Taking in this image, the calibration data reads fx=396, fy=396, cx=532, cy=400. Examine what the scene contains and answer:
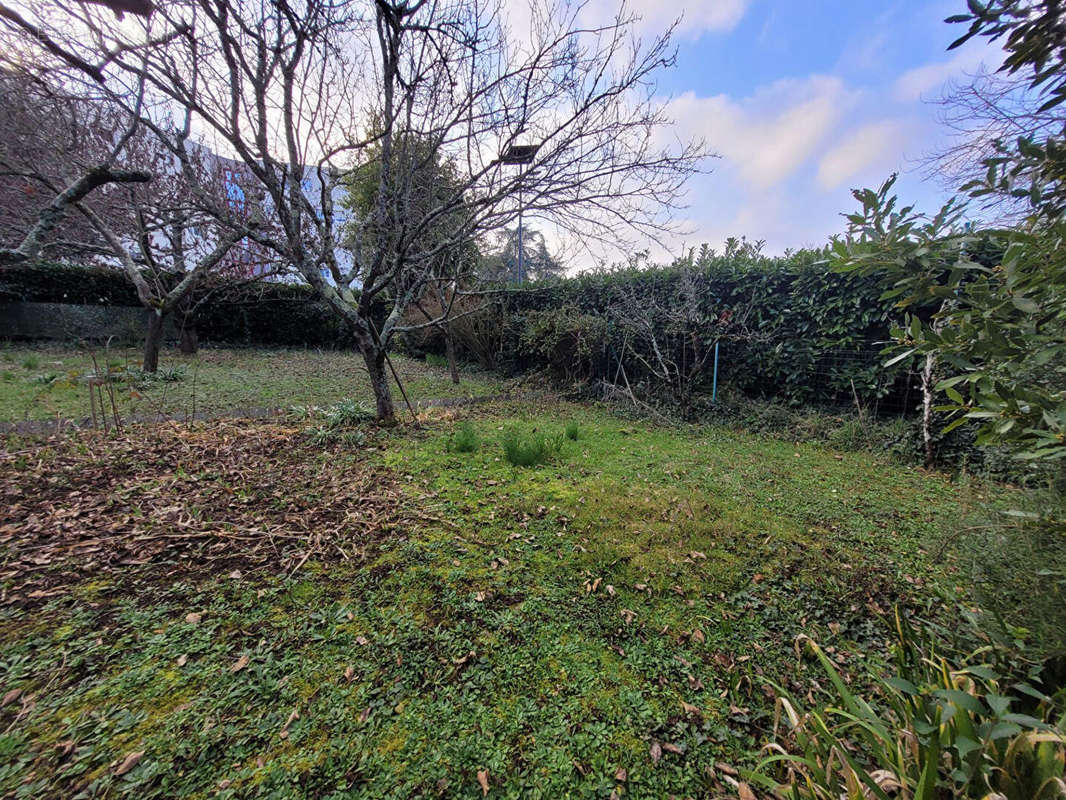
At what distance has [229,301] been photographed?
1080 centimetres

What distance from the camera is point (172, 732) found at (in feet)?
4.31

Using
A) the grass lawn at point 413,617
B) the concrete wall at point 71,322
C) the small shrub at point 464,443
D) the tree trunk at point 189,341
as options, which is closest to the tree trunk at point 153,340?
the tree trunk at point 189,341

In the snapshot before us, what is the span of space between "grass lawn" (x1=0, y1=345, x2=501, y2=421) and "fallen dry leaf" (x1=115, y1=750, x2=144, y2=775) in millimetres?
3756

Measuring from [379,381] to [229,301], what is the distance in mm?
9094

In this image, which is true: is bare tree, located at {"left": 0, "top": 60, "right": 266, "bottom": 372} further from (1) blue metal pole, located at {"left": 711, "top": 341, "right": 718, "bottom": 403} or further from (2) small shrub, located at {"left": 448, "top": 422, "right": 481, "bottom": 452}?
(1) blue metal pole, located at {"left": 711, "top": 341, "right": 718, "bottom": 403}

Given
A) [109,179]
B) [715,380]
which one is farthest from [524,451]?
[109,179]

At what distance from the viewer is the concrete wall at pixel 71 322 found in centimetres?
952

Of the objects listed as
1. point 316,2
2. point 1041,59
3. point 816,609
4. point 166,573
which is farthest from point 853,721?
point 316,2

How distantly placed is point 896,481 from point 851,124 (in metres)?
3.94

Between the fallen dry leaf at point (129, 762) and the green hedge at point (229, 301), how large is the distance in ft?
30.0

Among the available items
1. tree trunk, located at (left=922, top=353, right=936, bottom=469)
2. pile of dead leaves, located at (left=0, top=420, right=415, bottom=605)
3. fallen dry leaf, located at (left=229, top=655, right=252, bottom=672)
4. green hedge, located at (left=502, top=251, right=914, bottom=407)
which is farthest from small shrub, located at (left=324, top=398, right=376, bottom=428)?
tree trunk, located at (left=922, top=353, right=936, bottom=469)

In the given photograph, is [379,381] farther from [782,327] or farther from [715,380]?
[782,327]

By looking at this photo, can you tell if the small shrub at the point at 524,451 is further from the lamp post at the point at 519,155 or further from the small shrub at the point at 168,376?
the small shrub at the point at 168,376

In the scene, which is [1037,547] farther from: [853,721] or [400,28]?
[400,28]
